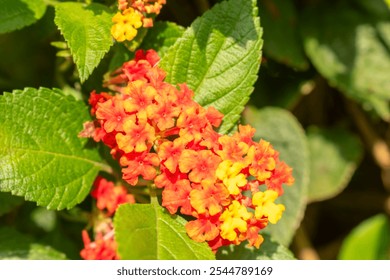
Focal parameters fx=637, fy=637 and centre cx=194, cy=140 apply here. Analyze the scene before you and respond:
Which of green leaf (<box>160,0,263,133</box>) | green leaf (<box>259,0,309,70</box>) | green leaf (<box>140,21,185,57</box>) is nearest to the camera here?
green leaf (<box>160,0,263,133</box>)

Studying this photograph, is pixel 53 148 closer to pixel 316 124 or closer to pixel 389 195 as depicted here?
pixel 316 124

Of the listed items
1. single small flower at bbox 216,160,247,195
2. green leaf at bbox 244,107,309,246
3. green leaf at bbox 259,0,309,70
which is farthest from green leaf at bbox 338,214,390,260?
single small flower at bbox 216,160,247,195

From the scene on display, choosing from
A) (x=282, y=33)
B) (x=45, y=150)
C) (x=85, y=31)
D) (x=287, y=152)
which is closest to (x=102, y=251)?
(x=45, y=150)

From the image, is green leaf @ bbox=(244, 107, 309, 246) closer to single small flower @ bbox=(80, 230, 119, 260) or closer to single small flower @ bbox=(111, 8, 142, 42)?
single small flower @ bbox=(80, 230, 119, 260)

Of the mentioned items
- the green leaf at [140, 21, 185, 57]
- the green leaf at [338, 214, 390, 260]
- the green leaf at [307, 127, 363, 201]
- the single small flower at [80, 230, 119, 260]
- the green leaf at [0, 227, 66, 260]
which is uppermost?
the green leaf at [140, 21, 185, 57]

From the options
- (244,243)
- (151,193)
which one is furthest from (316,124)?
(151,193)

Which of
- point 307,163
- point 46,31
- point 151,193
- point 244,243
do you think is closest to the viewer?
point 151,193

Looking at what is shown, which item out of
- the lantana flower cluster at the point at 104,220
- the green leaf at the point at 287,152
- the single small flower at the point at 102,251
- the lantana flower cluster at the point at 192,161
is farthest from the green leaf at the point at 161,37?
the green leaf at the point at 287,152
